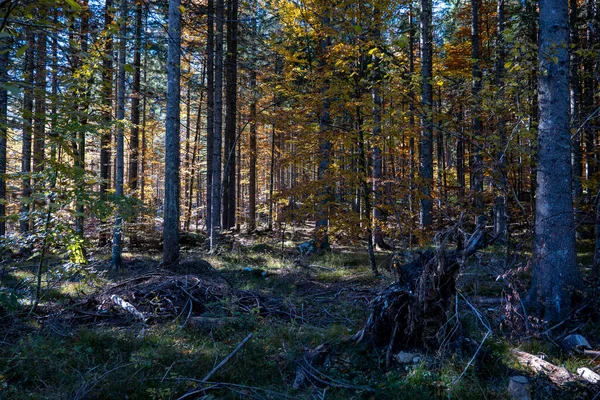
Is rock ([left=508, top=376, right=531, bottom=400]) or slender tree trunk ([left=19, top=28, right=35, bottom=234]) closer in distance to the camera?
slender tree trunk ([left=19, top=28, right=35, bottom=234])

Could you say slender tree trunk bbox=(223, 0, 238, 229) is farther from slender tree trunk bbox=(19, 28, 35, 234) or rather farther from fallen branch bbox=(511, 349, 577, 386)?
fallen branch bbox=(511, 349, 577, 386)

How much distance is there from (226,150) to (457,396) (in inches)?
603


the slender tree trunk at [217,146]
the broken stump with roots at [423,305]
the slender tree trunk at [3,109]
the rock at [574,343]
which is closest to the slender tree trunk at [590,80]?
the rock at [574,343]

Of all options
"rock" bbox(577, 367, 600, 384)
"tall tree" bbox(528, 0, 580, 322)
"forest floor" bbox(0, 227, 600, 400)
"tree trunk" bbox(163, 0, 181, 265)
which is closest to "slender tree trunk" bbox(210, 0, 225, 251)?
"tree trunk" bbox(163, 0, 181, 265)

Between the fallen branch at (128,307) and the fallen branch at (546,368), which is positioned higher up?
the fallen branch at (128,307)

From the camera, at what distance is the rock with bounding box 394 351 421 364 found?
426 centimetres

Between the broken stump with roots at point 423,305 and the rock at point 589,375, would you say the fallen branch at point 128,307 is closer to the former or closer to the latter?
the broken stump with roots at point 423,305

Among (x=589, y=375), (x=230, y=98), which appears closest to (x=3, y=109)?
(x=589, y=375)

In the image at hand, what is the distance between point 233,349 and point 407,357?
217 centimetres

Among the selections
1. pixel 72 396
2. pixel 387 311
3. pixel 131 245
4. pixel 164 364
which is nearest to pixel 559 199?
pixel 387 311

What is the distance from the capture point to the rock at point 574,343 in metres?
4.57

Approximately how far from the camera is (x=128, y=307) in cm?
612

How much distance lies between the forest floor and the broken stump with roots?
22cm

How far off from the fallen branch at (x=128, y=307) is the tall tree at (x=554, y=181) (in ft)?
19.9
